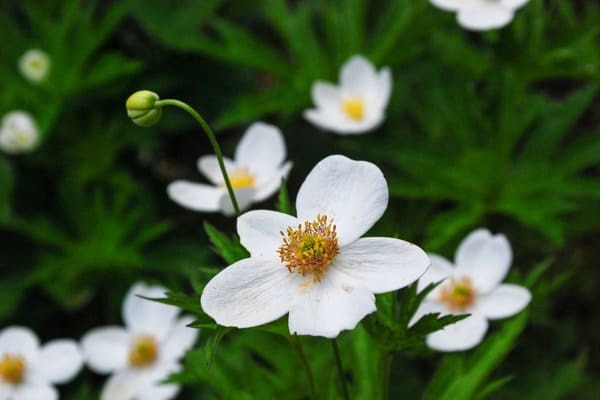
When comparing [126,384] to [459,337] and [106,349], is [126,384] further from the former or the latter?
[459,337]

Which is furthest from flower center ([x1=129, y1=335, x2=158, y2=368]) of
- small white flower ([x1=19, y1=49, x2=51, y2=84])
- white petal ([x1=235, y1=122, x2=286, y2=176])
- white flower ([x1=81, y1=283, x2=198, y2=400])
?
small white flower ([x1=19, y1=49, x2=51, y2=84])

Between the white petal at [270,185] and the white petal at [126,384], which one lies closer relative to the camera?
the white petal at [270,185]

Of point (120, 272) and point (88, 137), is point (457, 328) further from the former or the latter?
point (88, 137)

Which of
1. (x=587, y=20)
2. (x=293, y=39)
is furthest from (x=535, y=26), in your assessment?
(x=293, y=39)

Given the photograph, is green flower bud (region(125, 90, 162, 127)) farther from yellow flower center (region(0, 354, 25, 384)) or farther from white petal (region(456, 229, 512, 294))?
Answer: yellow flower center (region(0, 354, 25, 384))

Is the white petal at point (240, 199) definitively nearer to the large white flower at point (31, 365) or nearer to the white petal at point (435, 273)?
the white petal at point (435, 273)

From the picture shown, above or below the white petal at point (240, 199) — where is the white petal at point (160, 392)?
below

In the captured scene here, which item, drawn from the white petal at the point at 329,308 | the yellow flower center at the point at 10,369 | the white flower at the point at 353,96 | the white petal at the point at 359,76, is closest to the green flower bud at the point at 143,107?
the white petal at the point at 329,308

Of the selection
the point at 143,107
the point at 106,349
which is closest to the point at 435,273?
the point at 143,107

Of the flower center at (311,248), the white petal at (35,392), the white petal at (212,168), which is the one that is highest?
the white petal at (212,168)
